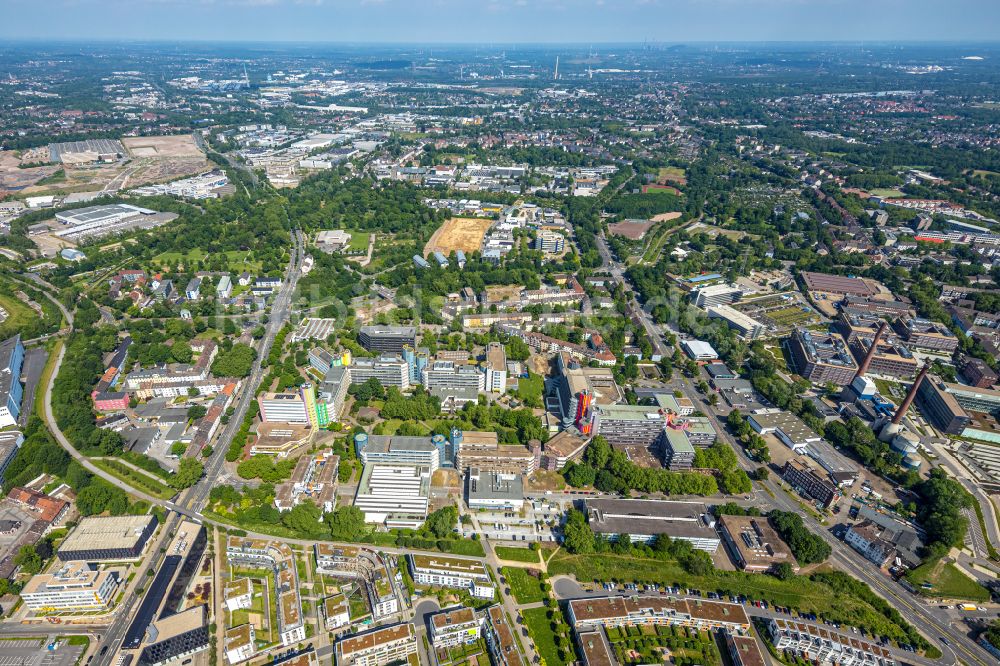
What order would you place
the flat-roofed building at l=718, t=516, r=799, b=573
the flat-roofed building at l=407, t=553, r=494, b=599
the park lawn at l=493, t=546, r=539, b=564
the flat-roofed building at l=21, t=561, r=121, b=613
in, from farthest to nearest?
1. the park lawn at l=493, t=546, r=539, b=564
2. the flat-roofed building at l=718, t=516, r=799, b=573
3. the flat-roofed building at l=407, t=553, r=494, b=599
4. the flat-roofed building at l=21, t=561, r=121, b=613

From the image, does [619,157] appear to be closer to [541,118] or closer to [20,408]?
[541,118]

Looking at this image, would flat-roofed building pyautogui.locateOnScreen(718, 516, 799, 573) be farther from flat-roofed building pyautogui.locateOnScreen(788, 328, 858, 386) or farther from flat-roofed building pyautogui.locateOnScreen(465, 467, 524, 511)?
flat-roofed building pyautogui.locateOnScreen(788, 328, 858, 386)

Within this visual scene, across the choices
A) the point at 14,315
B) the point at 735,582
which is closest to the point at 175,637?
the point at 735,582

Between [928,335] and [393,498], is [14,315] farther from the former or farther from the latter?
[928,335]

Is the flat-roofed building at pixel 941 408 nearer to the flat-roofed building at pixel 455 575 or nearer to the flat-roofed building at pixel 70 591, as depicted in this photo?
Result: the flat-roofed building at pixel 455 575

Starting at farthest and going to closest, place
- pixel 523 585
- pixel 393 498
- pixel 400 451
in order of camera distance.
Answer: pixel 400 451 < pixel 393 498 < pixel 523 585

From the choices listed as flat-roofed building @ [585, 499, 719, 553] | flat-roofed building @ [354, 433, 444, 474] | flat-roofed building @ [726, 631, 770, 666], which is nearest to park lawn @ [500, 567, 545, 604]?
flat-roofed building @ [585, 499, 719, 553]

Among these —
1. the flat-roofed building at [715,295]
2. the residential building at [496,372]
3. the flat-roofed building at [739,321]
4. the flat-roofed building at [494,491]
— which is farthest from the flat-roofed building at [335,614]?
the flat-roofed building at [715,295]
